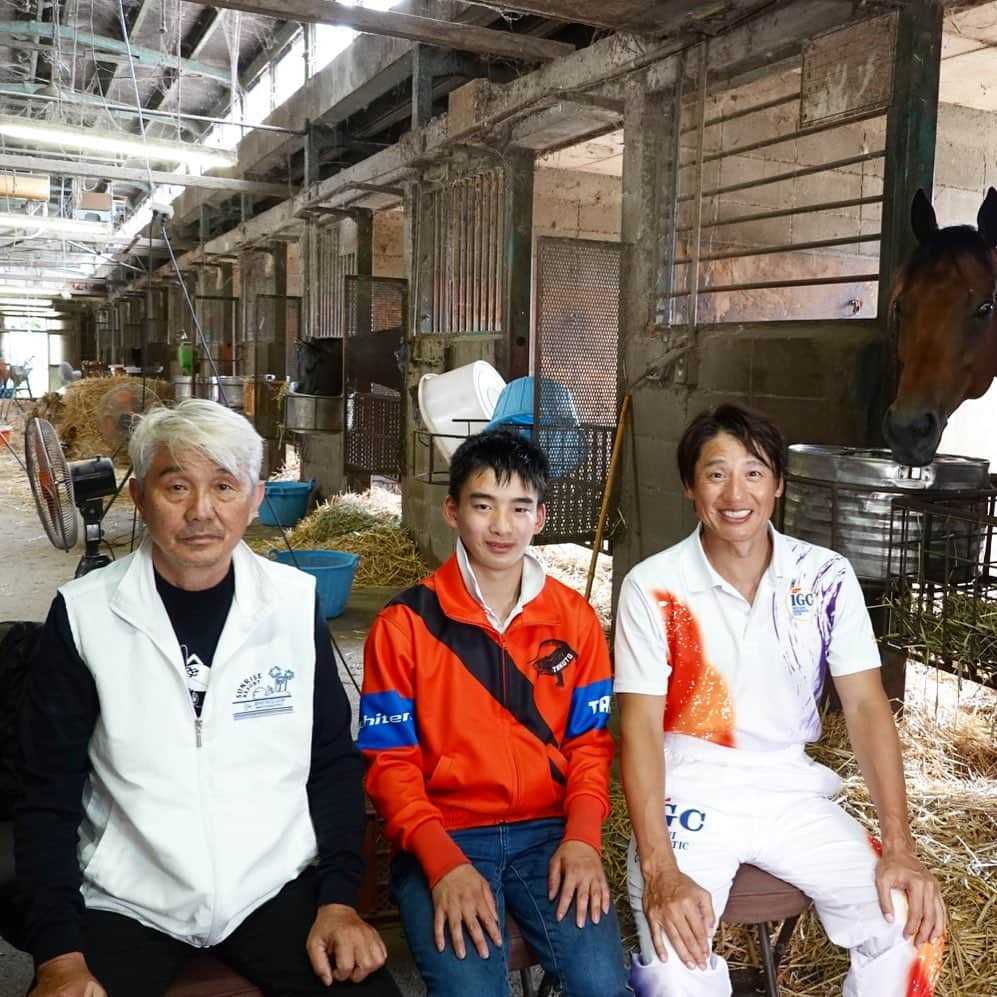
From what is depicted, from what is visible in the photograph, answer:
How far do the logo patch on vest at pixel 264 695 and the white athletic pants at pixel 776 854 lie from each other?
69 centimetres

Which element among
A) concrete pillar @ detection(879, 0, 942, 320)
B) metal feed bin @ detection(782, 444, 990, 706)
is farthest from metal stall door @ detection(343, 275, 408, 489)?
metal feed bin @ detection(782, 444, 990, 706)

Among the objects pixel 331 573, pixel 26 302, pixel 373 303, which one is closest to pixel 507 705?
pixel 331 573

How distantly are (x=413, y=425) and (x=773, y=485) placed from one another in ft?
16.1

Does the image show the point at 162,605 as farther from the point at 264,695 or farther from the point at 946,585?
the point at 946,585

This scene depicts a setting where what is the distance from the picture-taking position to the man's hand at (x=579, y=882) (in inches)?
59.2

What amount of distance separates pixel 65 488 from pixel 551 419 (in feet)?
6.74

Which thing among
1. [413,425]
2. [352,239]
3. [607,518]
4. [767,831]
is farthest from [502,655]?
[352,239]

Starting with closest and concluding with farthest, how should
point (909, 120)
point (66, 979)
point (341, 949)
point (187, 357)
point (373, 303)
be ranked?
1. point (66, 979)
2. point (341, 949)
3. point (909, 120)
4. point (373, 303)
5. point (187, 357)

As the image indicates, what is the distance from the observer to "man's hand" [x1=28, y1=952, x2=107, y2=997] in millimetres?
1244

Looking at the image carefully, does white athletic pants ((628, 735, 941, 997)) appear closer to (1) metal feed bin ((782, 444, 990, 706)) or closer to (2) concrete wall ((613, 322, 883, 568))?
(1) metal feed bin ((782, 444, 990, 706))

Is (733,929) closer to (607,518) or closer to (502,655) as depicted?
(502,655)

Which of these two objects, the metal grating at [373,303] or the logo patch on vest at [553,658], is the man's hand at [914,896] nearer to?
the logo patch on vest at [553,658]

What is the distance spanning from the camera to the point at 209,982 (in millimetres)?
1386

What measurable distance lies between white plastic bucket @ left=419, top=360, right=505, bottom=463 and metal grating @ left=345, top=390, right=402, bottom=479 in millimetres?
1851
